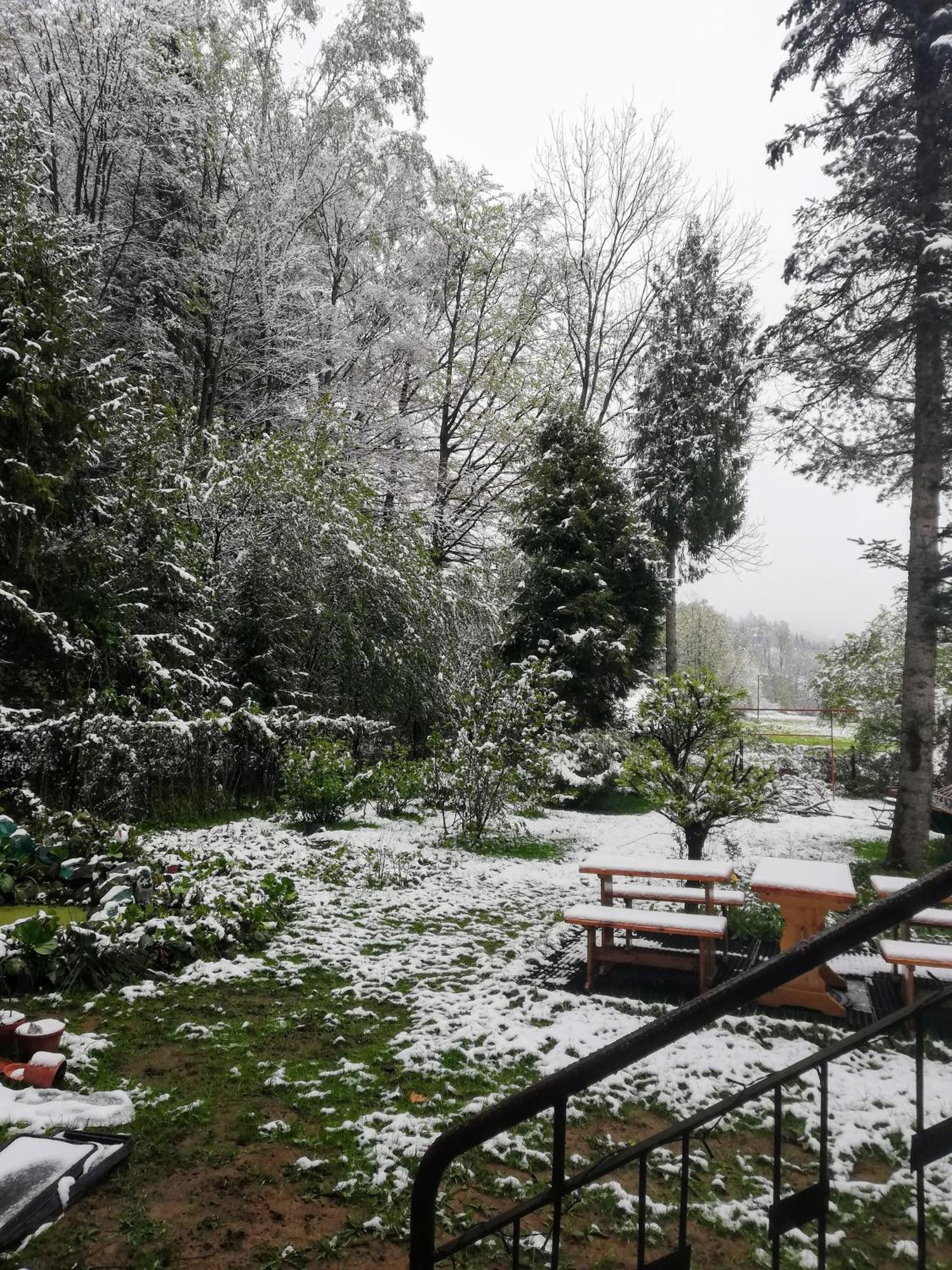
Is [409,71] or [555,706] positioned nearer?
[555,706]

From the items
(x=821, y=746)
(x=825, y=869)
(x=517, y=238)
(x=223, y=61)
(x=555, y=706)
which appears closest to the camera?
(x=825, y=869)

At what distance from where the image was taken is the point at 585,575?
1324cm

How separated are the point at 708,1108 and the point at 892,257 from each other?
9665 mm

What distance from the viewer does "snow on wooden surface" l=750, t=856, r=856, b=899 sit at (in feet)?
15.2

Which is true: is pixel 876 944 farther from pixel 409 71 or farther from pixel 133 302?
pixel 409 71

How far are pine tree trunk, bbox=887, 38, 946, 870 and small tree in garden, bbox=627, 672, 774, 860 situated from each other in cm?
221

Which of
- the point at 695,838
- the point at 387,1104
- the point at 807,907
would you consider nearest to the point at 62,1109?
the point at 387,1104

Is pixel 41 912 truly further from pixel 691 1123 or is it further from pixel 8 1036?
pixel 691 1123

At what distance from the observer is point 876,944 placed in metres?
5.47

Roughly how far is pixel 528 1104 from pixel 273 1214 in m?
1.92

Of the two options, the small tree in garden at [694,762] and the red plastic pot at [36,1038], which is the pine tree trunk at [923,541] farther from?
the red plastic pot at [36,1038]

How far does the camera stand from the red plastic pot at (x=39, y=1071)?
123 inches

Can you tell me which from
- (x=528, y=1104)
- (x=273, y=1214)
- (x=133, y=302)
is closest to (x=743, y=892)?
(x=273, y=1214)

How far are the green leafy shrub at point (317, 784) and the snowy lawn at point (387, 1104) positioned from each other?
3.09m
